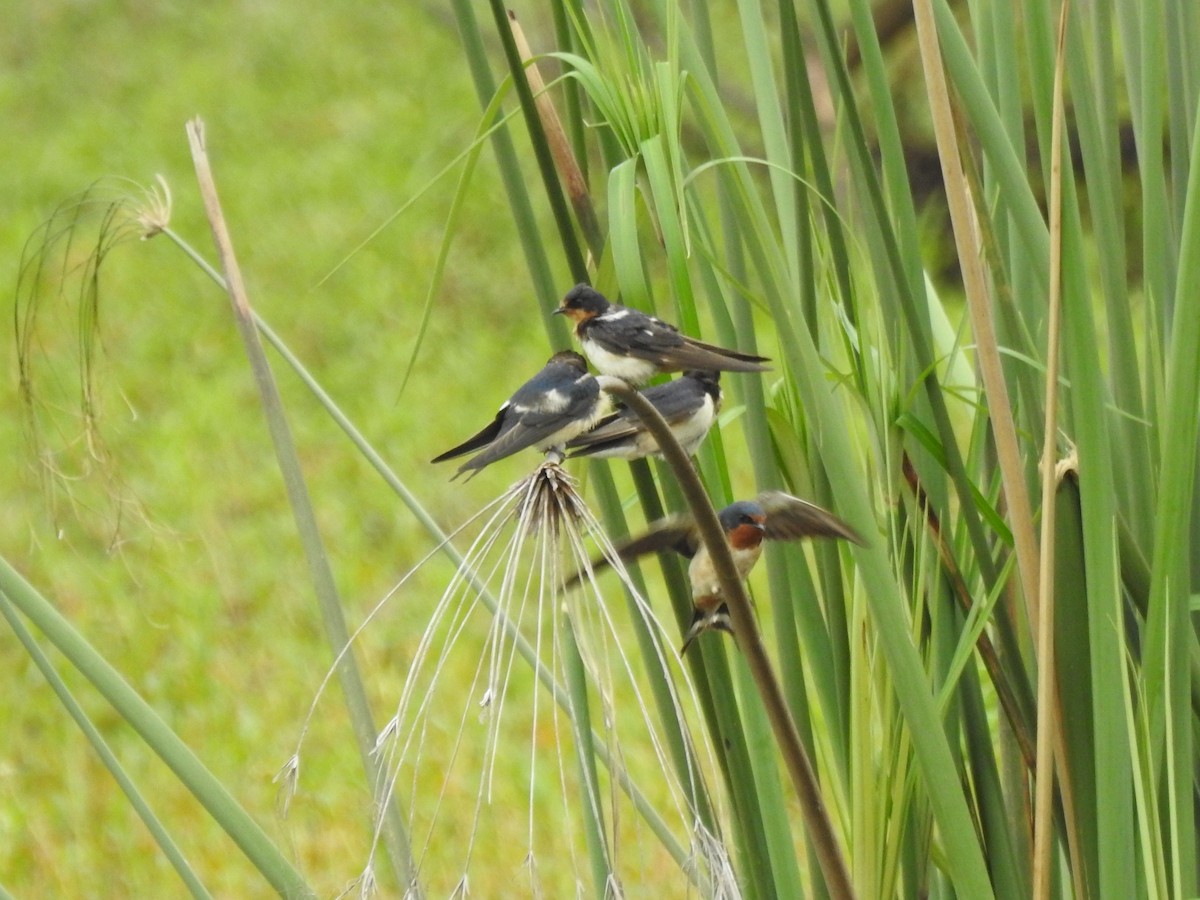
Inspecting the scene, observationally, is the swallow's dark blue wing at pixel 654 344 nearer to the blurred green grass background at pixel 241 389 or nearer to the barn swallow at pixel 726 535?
the barn swallow at pixel 726 535

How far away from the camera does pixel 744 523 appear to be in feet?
3.51

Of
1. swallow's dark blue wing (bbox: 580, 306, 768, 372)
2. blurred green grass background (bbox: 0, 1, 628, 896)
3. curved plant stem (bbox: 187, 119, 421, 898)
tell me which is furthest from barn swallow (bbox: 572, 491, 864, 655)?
blurred green grass background (bbox: 0, 1, 628, 896)

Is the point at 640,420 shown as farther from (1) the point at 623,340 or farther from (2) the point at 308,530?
(1) the point at 623,340

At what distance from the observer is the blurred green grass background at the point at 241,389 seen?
369 centimetres

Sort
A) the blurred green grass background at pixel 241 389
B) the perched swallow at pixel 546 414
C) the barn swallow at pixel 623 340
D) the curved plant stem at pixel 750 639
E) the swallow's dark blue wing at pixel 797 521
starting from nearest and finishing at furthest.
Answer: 1. the curved plant stem at pixel 750 639
2. the swallow's dark blue wing at pixel 797 521
3. the perched swallow at pixel 546 414
4. the barn swallow at pixel 623 340
5. the blurred green grass background at pixel 241 389

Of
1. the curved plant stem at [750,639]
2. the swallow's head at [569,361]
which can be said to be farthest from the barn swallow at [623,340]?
the curved plant stem at [750,639]

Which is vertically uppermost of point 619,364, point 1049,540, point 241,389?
point 619,364

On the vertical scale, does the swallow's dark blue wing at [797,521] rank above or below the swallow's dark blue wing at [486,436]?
below

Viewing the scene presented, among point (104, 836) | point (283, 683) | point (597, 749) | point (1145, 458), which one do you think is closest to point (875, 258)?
point (1145, 458)

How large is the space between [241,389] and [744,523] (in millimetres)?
4711

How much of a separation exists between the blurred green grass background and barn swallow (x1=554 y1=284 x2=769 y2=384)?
1.49 ft

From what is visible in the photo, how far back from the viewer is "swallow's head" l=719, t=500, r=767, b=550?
1.04 meters

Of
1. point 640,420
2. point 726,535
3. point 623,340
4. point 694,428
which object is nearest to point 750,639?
point 640,420

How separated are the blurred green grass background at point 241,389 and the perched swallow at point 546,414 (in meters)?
0.46
